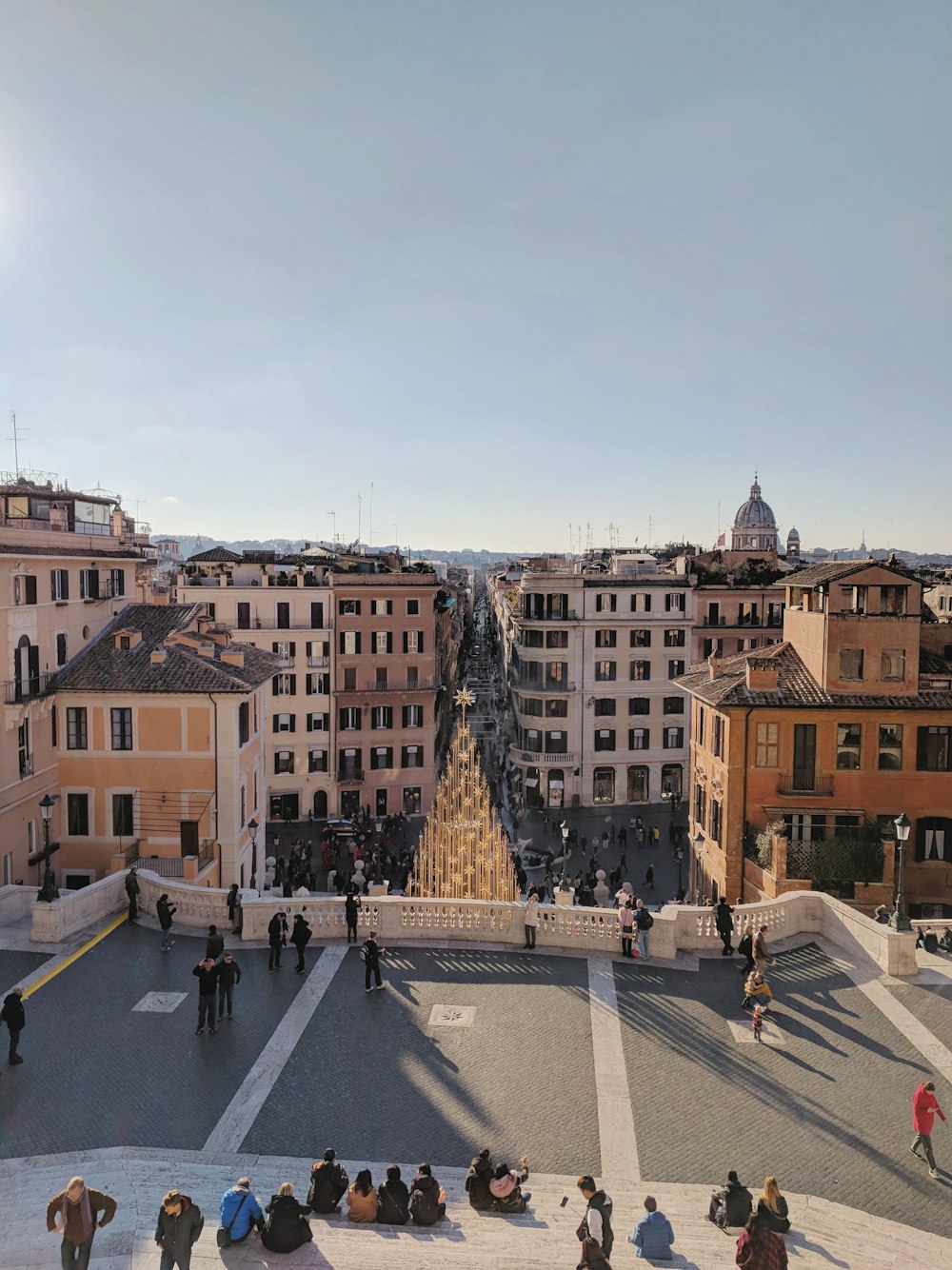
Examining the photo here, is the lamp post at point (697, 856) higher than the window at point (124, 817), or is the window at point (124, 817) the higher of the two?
the window at point (124, 817)

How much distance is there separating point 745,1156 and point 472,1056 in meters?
5.06

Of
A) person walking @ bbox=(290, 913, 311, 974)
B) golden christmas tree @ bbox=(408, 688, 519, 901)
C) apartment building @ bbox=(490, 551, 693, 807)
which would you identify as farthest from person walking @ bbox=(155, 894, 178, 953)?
apartment building @ bbox=(490, 551, 693, 807)

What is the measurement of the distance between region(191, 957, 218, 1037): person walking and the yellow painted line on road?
14.7 feet

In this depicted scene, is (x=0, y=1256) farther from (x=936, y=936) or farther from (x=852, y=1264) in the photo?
(x=936, y=936)

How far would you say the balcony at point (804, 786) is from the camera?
106ft

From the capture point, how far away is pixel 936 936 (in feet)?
73.1

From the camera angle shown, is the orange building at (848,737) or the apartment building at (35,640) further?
the orange building at (848,737)

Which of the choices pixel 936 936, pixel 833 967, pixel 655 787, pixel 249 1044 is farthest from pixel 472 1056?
pixel 655 787

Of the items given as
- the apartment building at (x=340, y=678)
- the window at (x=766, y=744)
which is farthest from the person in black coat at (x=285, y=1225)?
the apartment building at (x=340, y=678)

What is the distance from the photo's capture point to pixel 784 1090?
16203 mm

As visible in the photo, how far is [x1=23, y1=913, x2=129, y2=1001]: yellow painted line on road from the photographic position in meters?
20.2

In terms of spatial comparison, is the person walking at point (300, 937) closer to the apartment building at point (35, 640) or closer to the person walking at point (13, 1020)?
the person walking at point (13, 1020)

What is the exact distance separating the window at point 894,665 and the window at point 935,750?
195 centimetres

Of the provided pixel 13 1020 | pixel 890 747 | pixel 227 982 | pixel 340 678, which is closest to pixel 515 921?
pixel 227 982
